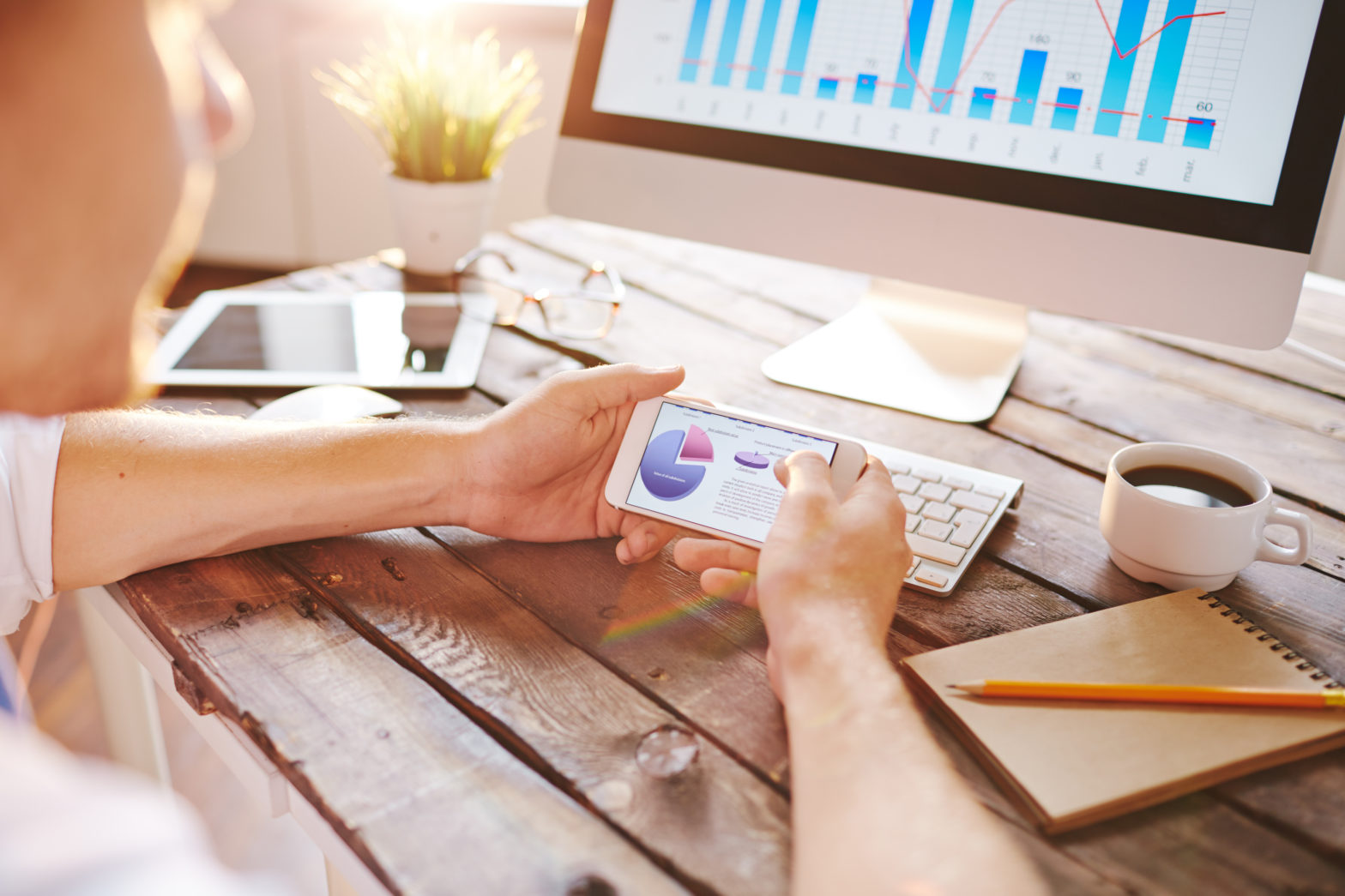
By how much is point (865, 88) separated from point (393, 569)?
0.60 meters

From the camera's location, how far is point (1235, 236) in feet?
2.37

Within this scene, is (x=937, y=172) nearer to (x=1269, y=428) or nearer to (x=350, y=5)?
(x=1269, y=428)

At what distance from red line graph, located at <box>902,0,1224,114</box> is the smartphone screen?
0.37m

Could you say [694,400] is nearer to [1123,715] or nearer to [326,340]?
[1123,715]

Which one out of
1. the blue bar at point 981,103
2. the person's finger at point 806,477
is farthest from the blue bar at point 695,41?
the person's finger at point 806,477

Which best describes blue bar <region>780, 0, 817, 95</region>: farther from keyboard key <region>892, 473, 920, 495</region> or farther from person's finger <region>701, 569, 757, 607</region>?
person's finger <region>701, 569, 757, 607</region>

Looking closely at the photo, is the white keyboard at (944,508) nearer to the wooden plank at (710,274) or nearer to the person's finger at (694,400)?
the person's finger at (694,400)

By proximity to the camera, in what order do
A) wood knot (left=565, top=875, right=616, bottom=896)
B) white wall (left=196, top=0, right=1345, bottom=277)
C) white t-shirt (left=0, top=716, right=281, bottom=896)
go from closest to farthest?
white t-shirt (left=0, top=716, right=281, bottom=896) → wood knot (left=565, top=875, right=616, bottom=896) → white wall (left=196, top=0, right=1345, bottom=277)

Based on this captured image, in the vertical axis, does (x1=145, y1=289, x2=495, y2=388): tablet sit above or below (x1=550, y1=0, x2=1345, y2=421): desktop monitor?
below

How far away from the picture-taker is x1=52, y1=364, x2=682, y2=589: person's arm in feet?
2.11

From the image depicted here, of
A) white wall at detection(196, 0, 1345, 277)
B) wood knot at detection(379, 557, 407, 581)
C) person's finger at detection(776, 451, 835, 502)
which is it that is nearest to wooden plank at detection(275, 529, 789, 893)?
wood knot at detection(379, 557, 407, 581)

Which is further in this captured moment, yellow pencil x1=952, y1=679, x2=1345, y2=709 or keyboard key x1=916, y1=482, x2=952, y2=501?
keyboard key x1=916, y1=482, x2=952, y2=501

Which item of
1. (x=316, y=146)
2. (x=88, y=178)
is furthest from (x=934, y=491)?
(x=316, y=146)

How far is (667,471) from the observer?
2.21 feet
